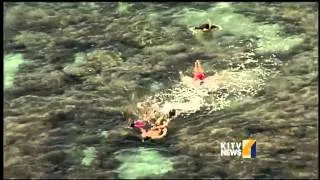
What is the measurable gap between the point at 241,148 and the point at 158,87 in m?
0.67

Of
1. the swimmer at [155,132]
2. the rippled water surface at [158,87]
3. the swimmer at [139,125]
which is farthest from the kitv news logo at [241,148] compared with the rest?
the swimmer at [139,125]

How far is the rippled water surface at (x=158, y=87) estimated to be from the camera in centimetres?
361

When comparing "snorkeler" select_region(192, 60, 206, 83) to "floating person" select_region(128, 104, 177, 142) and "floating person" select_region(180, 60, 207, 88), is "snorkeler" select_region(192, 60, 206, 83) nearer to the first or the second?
"floating person" select_region(180, 60, 207, 88)

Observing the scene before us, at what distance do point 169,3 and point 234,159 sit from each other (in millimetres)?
1139

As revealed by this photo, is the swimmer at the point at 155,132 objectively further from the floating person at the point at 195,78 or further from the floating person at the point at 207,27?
the floating person at the point at 207,27

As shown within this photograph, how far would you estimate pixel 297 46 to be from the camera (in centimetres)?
380

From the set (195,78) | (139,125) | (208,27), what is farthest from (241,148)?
(208,27)

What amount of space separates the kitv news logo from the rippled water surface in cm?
3

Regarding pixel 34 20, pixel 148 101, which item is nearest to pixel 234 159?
pixel 148 101

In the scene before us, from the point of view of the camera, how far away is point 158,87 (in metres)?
3.78

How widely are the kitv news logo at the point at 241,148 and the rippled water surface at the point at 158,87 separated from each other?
1.3 inches

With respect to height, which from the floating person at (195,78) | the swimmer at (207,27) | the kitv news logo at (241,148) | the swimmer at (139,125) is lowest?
the kitv news logo at (241,148)

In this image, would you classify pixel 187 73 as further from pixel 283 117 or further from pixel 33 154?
pixel 33 154

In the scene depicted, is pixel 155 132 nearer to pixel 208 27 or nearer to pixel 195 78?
pixel 195 78
